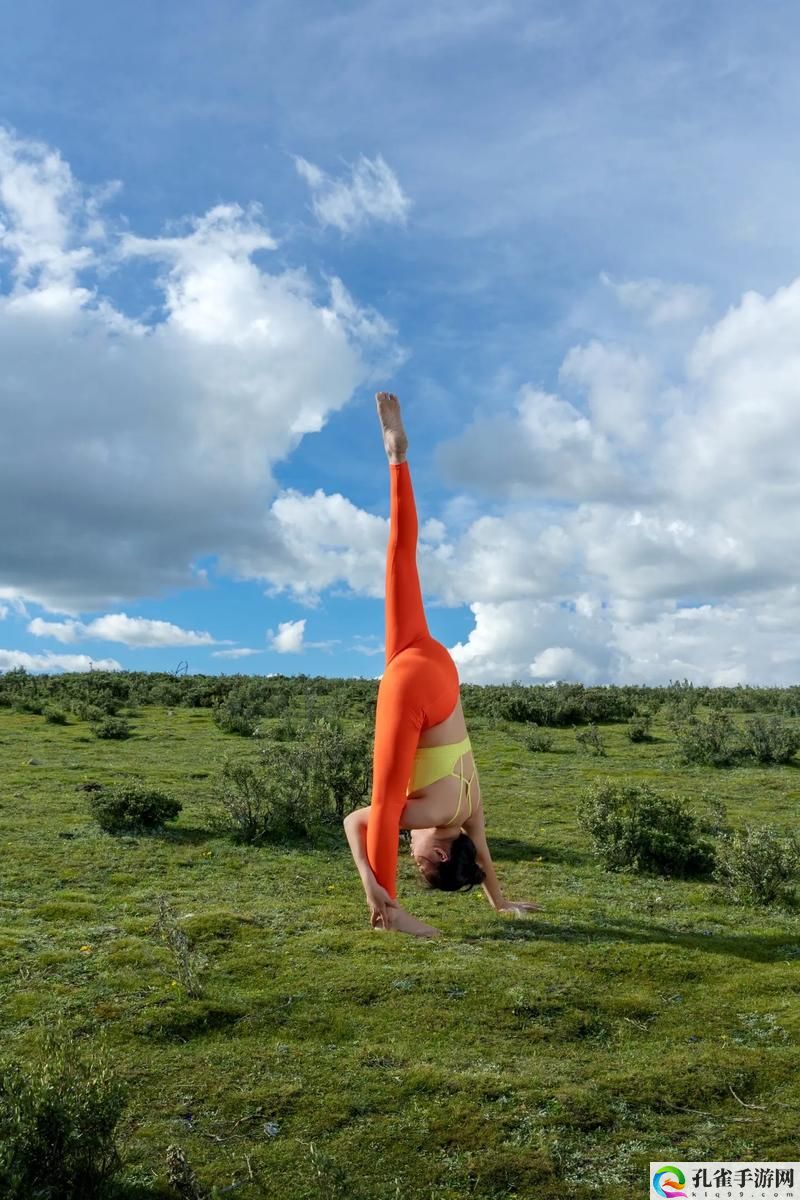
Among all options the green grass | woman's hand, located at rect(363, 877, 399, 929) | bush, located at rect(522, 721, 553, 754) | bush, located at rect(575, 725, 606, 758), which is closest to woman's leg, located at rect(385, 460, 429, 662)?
woman's hand, located at rect(363, 877, 399, 929)

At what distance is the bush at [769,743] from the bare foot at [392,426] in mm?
24125

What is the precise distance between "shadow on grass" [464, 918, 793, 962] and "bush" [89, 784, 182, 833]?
9516mm

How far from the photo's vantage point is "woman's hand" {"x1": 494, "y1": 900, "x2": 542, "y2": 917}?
12.9 meters

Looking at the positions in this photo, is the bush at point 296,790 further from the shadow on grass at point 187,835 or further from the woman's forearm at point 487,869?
the woman's forearm at point 487,869

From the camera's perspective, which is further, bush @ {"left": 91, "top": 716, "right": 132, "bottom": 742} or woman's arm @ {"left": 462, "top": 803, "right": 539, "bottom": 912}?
bush @ {"left": 91, "top": 716, "right": 132, "bottom": 742}

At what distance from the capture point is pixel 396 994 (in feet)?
32.7

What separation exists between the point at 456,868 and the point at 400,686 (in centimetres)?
249

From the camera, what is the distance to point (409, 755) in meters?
10.5

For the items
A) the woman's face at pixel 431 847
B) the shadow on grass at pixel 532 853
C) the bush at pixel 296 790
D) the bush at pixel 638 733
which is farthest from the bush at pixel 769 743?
the woman's face at pixel 431 847

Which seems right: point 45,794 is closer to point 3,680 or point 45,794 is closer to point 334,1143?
point 334,1143

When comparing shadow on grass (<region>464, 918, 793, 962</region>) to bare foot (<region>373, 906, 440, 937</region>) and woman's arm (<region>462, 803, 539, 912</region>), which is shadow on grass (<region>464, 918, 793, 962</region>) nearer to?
woman's arm (<region>462, 803, 539, 912</region>)

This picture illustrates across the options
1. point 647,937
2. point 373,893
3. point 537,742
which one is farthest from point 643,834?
point 537,742

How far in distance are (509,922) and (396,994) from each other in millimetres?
3098

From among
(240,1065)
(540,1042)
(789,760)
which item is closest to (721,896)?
(540,1042)
